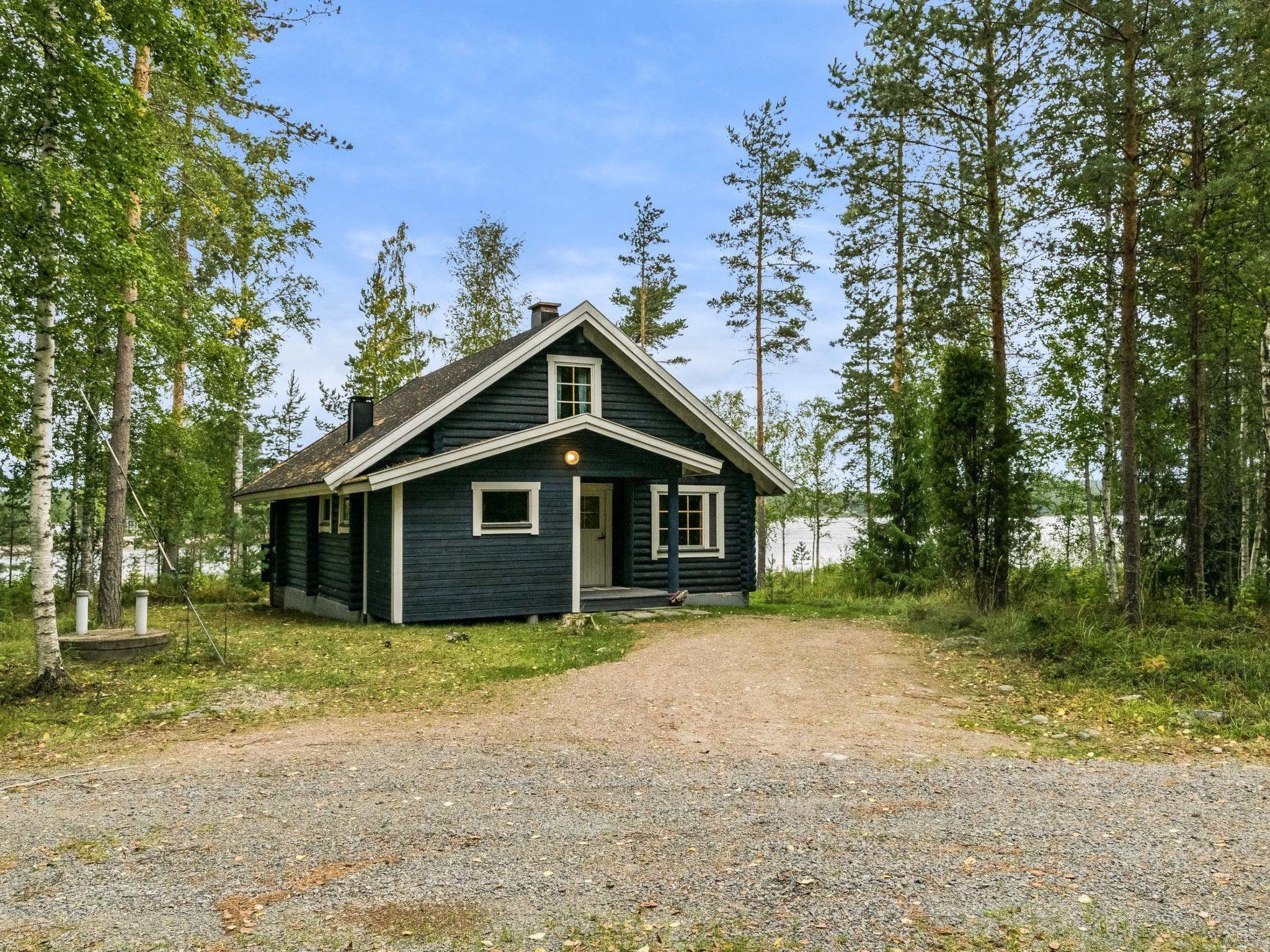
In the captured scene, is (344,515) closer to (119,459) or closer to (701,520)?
(119,459)

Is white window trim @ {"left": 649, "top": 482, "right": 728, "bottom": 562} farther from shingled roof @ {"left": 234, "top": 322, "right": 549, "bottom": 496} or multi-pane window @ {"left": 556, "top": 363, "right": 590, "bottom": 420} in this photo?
shingled roof @ {"left": 234, "top": 322, "right": 549, "bottom": 496}

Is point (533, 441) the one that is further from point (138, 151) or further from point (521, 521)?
point (138, 151)

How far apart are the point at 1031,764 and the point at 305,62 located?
15.3 m

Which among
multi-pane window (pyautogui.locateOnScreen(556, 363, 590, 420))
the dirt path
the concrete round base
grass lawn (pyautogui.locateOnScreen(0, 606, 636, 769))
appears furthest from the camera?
multi-pane window (pyautogui.locateOnScreen(556, 363, 590, 420))

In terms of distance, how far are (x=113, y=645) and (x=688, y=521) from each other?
10.7 m

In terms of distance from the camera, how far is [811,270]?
26.0 m

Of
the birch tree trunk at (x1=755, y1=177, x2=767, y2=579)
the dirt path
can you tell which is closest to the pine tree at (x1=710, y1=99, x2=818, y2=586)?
the birch tree trunk at (x1=755, y1=177, x2=767, y2=579)

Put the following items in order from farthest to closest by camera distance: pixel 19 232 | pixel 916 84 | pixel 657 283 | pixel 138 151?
pixel 657 283 → pixel 916 84 → pixel 138 151 → pixel 19 232

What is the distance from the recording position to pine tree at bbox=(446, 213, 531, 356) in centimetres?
2944

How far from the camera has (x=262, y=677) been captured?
9531mm

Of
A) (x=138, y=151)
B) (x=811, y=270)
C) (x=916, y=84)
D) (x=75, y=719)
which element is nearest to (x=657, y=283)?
(x=811, y=270)

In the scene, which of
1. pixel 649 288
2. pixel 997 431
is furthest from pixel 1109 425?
pixel 649 288

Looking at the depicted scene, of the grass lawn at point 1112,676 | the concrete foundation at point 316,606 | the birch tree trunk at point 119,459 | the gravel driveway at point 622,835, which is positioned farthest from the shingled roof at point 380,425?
the grass lawn at point 1112,676

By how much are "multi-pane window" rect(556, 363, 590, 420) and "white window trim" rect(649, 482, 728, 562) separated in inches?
88.0
